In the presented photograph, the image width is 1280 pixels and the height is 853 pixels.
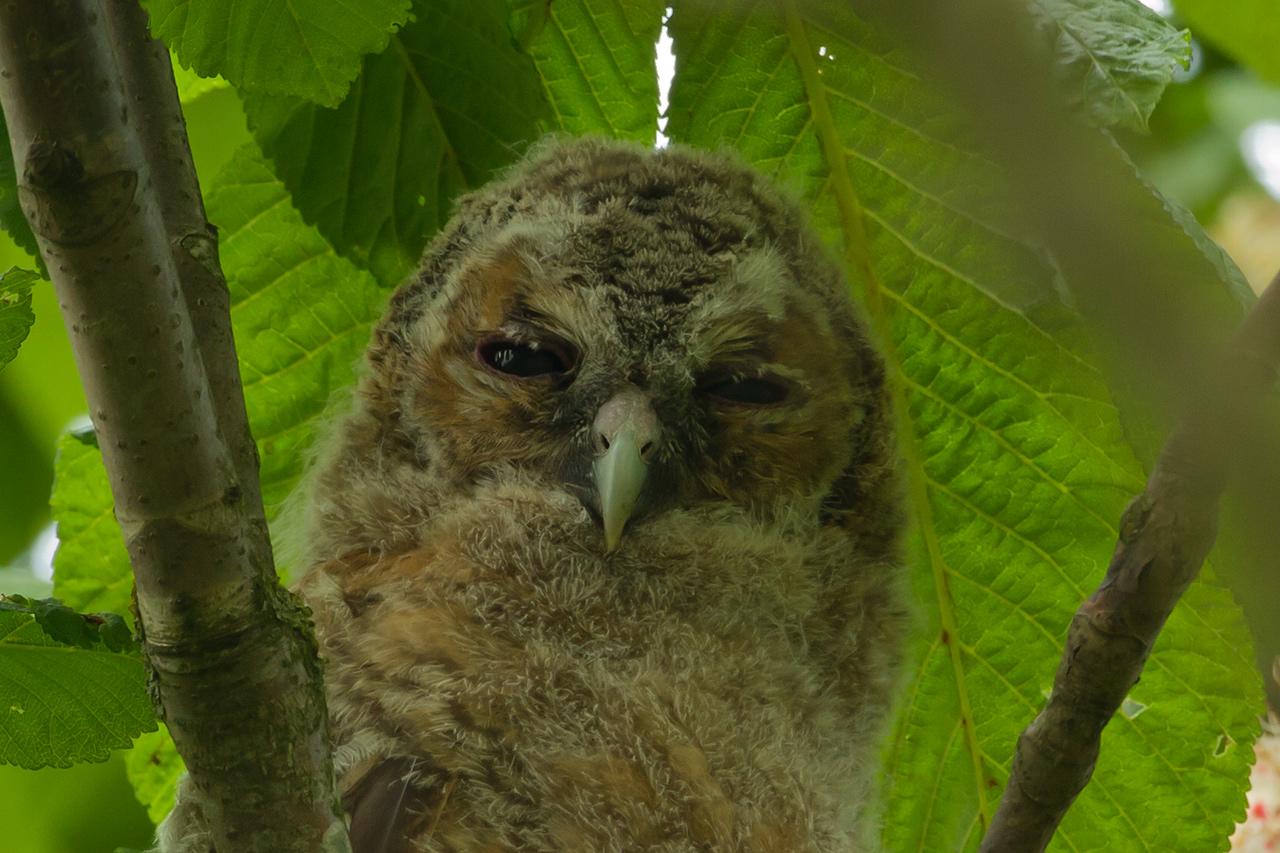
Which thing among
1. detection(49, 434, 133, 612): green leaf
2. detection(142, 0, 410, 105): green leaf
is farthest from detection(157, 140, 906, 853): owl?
detection(142, 0, 410, 105): green leaf

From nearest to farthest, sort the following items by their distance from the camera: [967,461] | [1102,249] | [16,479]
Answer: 1. [1102,249]
2. [967,461]
3. [16,479]

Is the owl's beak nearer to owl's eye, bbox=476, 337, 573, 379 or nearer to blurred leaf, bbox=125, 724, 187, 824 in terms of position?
owl's eye, bbox=476, 337, 573, 379

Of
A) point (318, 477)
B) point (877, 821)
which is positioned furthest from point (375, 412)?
point (877, 821)

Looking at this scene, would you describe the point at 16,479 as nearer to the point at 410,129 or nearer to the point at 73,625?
the point at 410,129

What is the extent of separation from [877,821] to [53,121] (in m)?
1.92

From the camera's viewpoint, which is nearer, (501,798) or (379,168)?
(501,798)

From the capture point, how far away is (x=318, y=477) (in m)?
2.83

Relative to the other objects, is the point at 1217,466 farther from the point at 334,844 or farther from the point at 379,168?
the point at 379,168

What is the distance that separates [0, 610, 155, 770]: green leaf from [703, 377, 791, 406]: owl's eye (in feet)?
3.73

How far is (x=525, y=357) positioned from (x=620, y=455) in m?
0.33

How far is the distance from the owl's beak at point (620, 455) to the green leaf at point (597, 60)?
1.88 ft

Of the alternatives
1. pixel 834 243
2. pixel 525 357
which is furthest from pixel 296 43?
pixel 834 243

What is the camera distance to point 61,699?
180 centimetres

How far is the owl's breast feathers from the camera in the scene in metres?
2.12
